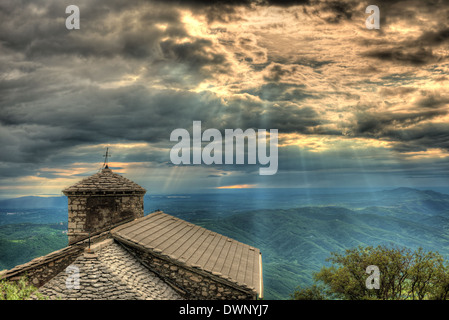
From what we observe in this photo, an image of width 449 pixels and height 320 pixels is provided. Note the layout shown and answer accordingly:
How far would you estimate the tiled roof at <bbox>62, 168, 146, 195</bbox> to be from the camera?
65.6 ft

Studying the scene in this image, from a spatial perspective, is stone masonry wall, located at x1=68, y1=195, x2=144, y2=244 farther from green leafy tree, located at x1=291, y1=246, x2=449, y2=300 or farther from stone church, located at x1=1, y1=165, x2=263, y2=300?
green leafy tree, located at x1=291, y1=246, x2=449, y2=300

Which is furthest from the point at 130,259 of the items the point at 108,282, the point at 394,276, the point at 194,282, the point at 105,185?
the point at 394,276

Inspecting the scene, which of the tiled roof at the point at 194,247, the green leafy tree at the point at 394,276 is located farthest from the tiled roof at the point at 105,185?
the green leafy tree at the point at 394,276

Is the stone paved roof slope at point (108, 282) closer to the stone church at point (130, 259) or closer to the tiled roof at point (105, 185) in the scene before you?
the stone church at point (130, 259)

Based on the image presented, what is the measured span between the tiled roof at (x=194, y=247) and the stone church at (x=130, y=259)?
1.9 inches

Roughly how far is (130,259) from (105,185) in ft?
24.9

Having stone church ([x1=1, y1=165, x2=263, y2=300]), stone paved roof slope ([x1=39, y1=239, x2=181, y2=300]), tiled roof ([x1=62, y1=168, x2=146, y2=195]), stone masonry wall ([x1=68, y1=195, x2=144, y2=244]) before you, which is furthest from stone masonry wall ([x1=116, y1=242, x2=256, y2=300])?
tiled roof ([x1=62, y1=168, x2=146, y2=195])

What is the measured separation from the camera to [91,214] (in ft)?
65.5

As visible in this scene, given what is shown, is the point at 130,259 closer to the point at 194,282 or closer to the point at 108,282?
the point at 108,282

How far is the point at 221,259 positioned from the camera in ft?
58.9

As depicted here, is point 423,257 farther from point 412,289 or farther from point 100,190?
point 100,190

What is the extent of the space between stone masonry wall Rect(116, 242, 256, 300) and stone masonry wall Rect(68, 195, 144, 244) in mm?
6405
